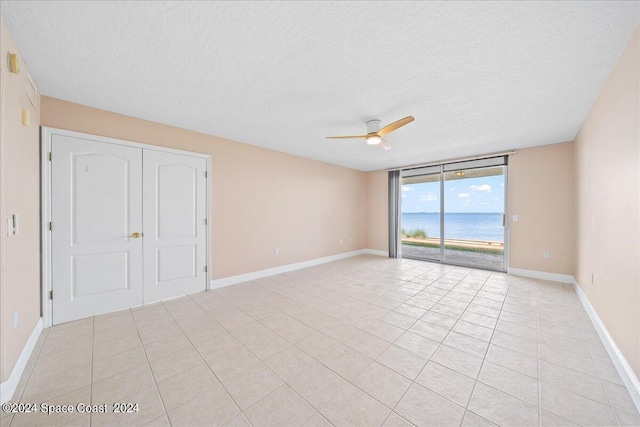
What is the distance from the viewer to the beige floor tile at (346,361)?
6.03 ft

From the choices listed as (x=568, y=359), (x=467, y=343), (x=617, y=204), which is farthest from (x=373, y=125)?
(x=568, y=359)

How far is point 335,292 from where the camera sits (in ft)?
12.0

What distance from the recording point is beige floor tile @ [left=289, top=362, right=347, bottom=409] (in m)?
1.58

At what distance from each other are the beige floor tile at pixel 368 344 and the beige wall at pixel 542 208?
13.5ft

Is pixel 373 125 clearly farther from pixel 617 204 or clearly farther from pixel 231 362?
pixel 231 362

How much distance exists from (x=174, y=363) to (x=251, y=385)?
77cm

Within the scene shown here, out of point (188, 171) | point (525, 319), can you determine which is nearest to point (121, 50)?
point (188, 171)

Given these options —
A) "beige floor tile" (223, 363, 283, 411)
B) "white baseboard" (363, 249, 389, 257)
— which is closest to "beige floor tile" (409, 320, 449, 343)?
"beige floor tile" (223, 363, 283, 411)

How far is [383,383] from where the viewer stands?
172 centimetres

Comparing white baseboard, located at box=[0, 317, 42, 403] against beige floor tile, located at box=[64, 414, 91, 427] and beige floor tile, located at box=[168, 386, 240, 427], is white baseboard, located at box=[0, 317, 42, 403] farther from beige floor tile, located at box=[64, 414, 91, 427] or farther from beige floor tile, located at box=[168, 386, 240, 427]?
beige floor tile, located at box=[168, 386, 240, 427]

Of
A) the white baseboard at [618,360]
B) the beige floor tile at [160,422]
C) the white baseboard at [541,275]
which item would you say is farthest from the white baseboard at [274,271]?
the white baseboard at [618,360]

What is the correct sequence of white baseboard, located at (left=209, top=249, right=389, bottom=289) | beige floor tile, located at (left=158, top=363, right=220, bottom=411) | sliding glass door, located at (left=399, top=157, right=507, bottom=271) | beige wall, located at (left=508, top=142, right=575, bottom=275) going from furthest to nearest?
sliding glass door, located at (left=399, top=157, right=507, bottom=271), beige wall, located at (left=508, top=142, right=575, bottom=275), white baseboard, located at (left=209, top=249, right=389, bottom=289), beige floor tile, located at (left=158, top=363, right=220, bottom=411)

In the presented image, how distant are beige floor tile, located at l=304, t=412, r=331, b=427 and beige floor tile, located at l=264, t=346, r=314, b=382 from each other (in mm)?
391

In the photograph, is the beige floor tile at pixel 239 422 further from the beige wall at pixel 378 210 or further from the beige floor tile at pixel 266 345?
the beige wall at pixel 378 210
